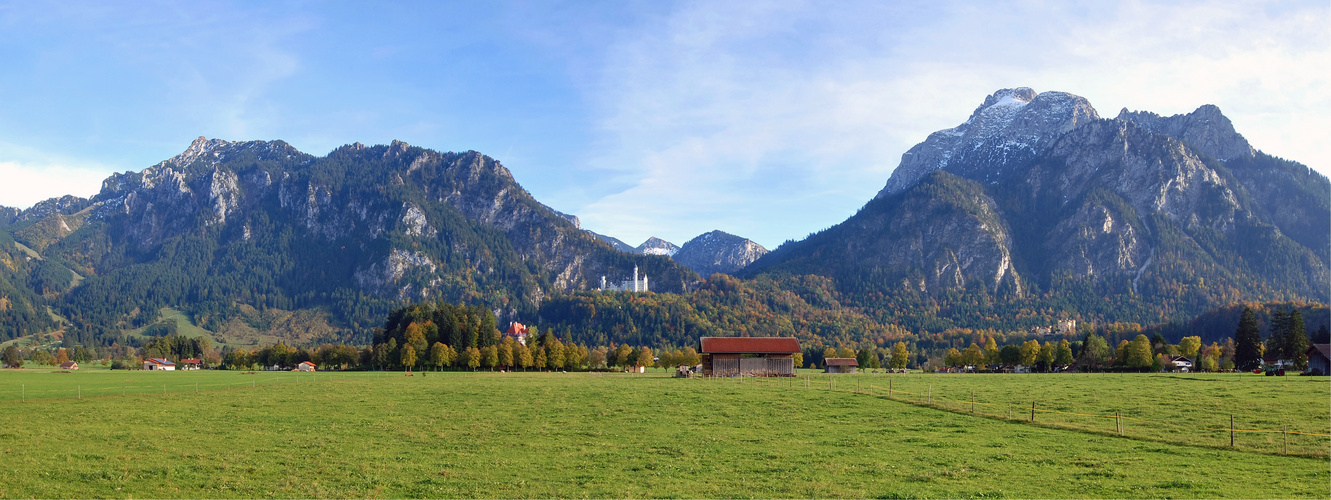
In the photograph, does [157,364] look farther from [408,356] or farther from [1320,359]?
[1320,359]

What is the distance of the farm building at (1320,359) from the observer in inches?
3590

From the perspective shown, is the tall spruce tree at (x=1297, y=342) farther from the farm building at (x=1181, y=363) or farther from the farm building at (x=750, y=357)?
the farm building at (x=750, y=357)

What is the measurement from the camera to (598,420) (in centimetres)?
3506

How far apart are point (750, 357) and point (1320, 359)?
6759 cm

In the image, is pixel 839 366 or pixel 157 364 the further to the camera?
pixel 157 364

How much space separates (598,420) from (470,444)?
29.3 ft

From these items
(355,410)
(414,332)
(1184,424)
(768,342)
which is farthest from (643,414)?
(414,332)

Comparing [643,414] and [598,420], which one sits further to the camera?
[643,414]

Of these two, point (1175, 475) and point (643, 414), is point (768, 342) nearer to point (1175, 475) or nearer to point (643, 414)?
point (643, 414)

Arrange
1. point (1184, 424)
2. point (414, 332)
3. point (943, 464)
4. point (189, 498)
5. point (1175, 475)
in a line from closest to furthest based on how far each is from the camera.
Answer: point (189, 498) < point (1175, 475) < point (943, 464) < point (1184, 424) < point (414, 332)

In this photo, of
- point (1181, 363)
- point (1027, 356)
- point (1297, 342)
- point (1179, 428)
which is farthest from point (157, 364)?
point (1297, 342)

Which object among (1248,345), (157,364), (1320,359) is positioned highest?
(1248,345)

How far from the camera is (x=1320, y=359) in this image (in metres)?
94.2

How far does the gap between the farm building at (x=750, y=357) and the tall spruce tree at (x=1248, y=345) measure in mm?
64864
